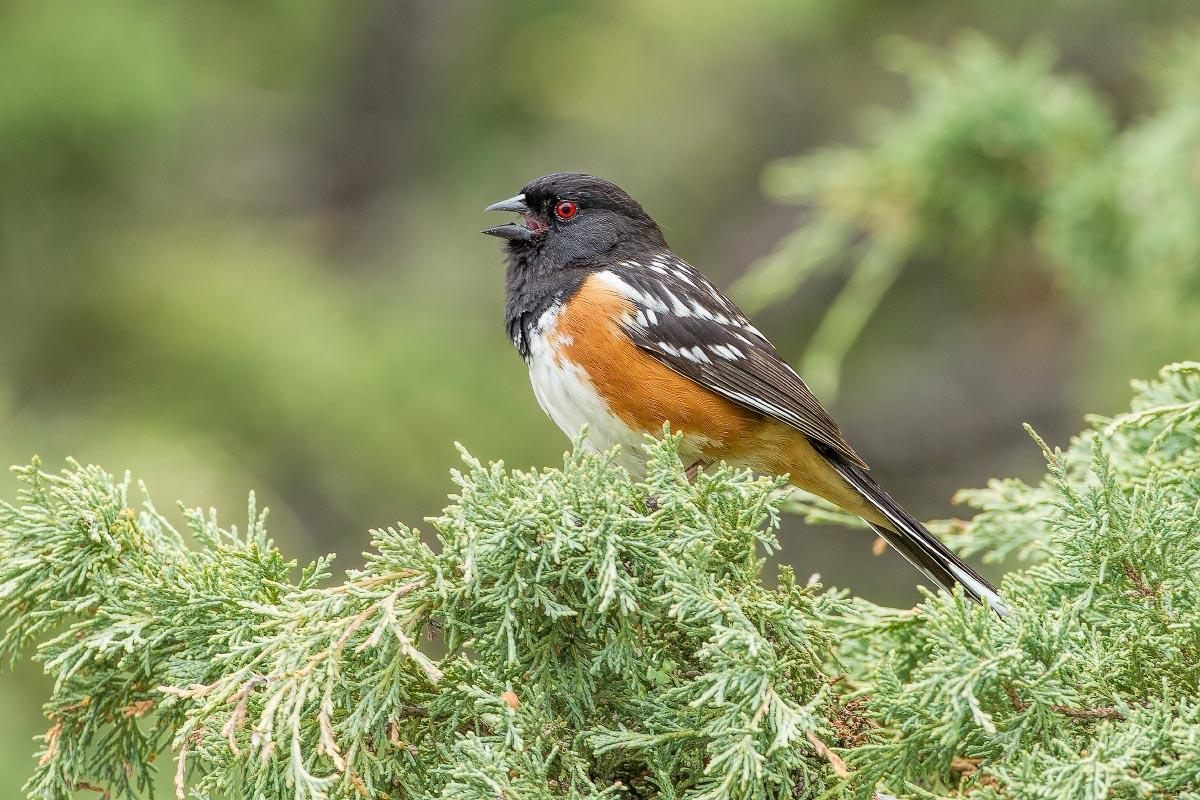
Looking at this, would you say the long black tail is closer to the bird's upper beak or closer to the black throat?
the black throat

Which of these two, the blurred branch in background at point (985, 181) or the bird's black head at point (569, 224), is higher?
the blurred branch in background at point (985, 181)

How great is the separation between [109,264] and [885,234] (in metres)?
4.38

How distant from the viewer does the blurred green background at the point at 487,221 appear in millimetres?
3498

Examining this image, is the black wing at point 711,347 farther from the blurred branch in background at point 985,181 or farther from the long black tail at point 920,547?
the blurred branch in background at point 985,181

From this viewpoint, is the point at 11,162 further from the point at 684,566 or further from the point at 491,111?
the point at 684,566

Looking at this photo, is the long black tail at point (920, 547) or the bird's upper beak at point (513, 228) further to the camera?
the bird's upper beak at point (513, 228)

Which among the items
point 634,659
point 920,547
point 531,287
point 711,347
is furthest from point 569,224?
point 634,659

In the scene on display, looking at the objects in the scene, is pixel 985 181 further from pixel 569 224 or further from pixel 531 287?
pixel 531 287

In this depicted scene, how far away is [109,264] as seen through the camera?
633 centimetres

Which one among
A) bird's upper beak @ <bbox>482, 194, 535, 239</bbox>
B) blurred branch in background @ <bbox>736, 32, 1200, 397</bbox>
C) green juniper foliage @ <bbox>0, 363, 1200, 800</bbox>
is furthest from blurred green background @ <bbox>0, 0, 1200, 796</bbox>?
green juniper foliage @ <bbox>0, 363, 1200, 800</bbox>

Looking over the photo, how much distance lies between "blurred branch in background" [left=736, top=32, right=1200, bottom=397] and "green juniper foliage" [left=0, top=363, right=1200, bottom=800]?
62.8 inches

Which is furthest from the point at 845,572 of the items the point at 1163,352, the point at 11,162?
the point at 11,162

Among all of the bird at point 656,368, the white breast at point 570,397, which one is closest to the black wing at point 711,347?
the bird at point 656,368

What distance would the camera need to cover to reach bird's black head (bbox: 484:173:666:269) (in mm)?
2730
